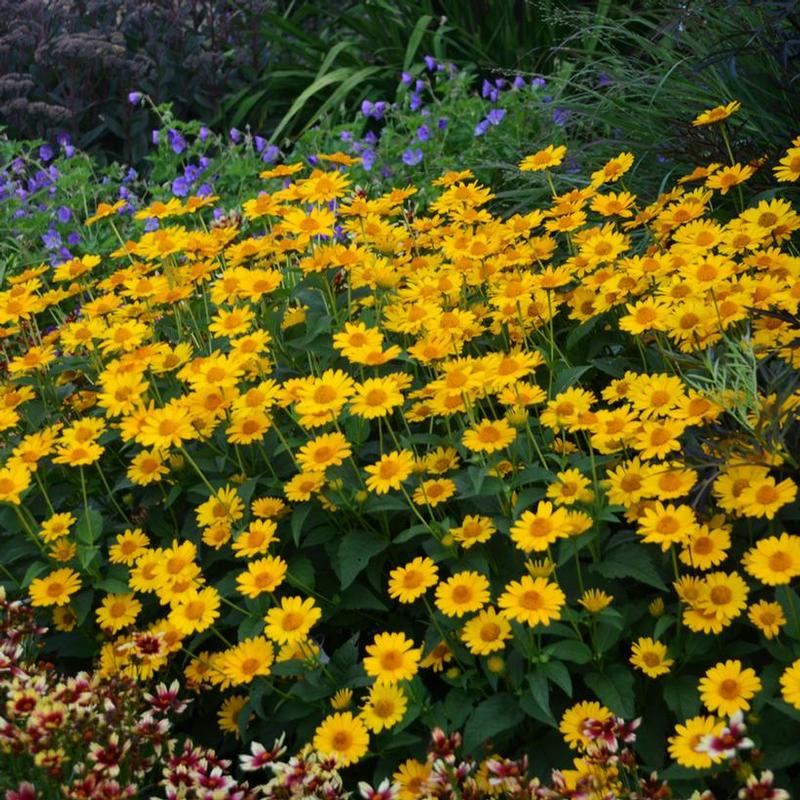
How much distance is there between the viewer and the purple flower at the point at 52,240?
5008 mm

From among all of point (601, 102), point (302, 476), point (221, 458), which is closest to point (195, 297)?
point (221, 458)

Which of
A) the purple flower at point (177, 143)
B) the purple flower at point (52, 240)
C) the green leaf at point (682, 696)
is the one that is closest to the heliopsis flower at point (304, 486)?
the green leaf at point (682, 696)

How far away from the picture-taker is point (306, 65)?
301 inches

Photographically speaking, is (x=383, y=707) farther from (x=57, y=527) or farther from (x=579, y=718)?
(x=57, y=527)

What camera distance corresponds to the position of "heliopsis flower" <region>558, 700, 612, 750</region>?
2020 millimetres

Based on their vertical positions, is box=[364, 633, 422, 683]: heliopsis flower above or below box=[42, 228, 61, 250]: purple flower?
above

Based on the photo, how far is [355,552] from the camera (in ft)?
7.72

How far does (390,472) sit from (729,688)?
0.73 m

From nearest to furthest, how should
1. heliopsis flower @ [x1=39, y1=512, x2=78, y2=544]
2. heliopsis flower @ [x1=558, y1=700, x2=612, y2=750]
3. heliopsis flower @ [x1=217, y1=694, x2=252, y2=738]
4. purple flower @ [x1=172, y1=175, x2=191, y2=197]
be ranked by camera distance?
heliopsis flower @ [x1=558, y1=700, x2=612, y2=750]
heliopsis flower @ [x1=217, y1=694, x2=252, y2=738]
heliopsis flower @ [x1=39, y1=512, x2=78, y2=544]
purple flower @ [x1=172, y1=175, x2=191, y2=197]

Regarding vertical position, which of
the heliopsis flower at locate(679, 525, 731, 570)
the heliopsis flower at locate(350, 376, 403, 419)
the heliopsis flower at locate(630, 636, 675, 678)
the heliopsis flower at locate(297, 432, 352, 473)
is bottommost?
the heliopsis flower at locate(630, 636, 675, 678)

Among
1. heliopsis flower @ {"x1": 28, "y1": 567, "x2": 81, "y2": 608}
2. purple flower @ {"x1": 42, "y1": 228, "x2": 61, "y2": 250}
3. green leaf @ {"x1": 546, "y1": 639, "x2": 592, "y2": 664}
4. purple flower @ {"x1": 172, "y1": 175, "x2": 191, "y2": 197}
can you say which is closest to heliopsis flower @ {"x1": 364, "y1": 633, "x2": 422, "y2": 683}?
green leaf @ {"x1": 546, "y1": 639, "x2": 592, "y2": 664}

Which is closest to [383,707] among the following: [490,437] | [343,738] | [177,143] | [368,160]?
[343,738]

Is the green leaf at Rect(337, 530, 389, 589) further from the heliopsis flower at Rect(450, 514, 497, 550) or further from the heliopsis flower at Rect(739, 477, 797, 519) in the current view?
the heliopsis flower at Rect(739, 477, 797, 519)

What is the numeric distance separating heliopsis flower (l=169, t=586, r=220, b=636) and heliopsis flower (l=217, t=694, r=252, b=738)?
24 cm
